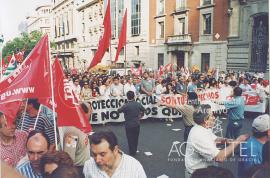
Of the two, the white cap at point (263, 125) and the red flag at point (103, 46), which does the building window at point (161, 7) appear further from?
the white cap at point (263, 125)

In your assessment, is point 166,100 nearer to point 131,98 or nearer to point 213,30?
point 131,98

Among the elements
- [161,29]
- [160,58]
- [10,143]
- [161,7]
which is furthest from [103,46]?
[161,29]

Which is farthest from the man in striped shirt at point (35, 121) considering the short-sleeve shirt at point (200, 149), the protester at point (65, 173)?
the protester at point (65, 173)

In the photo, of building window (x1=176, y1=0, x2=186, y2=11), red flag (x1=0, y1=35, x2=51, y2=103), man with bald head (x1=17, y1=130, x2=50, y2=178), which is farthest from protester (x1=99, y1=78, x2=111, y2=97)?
building window (x1=176, y1=0, x2=186, y2=11)

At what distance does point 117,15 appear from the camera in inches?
643

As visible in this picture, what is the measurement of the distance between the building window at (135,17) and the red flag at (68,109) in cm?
1571

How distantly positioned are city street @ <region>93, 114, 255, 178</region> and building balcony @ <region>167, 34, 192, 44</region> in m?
12.4

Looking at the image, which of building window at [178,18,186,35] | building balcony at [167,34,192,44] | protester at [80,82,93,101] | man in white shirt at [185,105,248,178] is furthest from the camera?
building window at [178,18,186,35]

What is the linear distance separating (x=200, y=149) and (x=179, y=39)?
19.4 meters

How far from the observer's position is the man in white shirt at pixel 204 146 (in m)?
3.10

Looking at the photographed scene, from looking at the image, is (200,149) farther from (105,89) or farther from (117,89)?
(105,89)

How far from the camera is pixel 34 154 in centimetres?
282

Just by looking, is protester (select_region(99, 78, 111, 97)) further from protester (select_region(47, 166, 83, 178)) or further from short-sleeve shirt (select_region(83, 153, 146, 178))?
protester (select_region(47, 166, 83, 178))

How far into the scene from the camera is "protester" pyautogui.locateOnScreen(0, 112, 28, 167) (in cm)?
342
